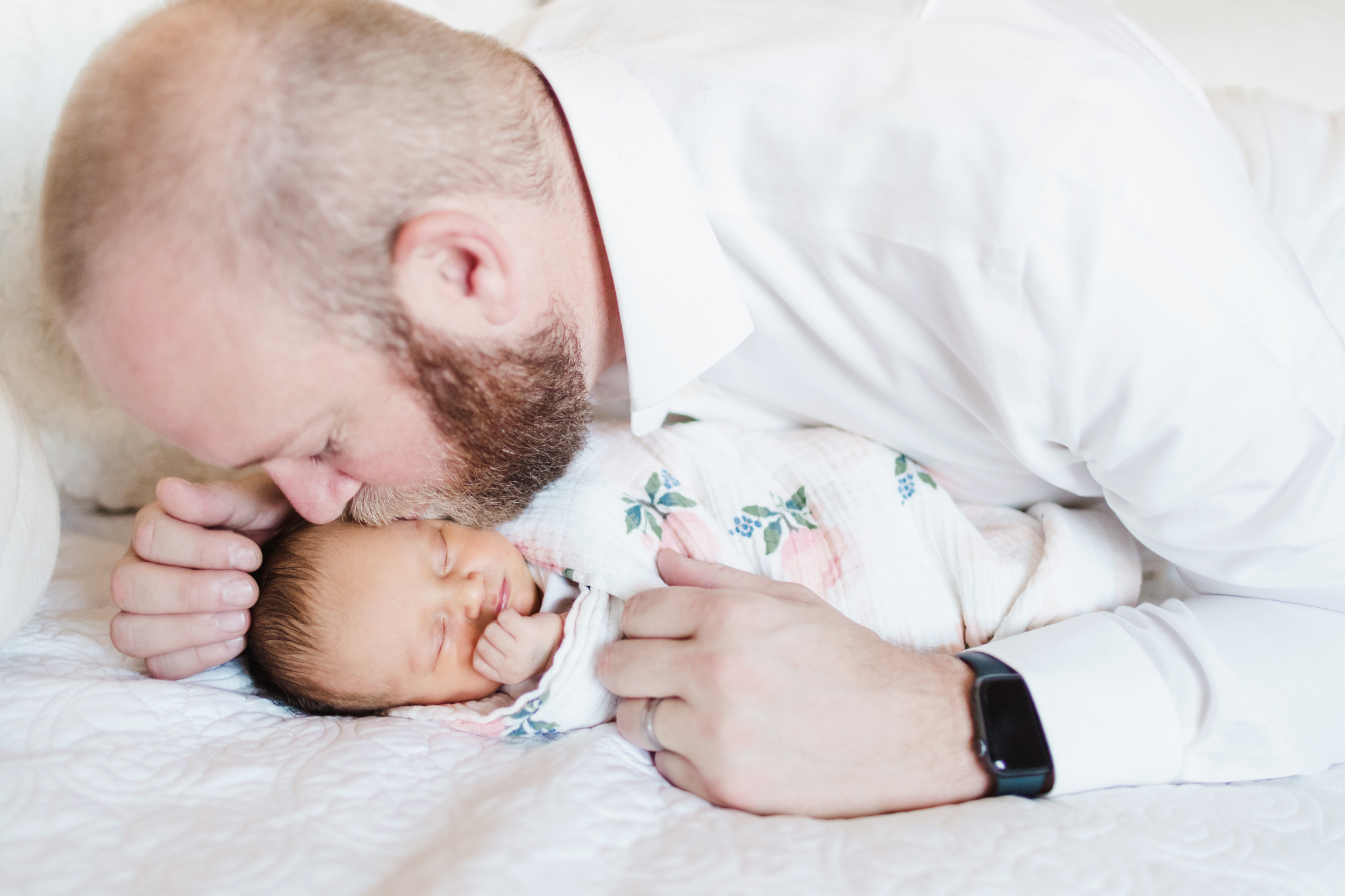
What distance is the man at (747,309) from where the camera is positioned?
0.72 metres

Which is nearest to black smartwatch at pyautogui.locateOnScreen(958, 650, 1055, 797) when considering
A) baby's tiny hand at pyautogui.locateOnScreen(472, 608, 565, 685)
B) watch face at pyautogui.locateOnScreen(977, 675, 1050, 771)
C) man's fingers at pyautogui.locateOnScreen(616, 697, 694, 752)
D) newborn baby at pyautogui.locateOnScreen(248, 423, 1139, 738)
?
watch face at pyautogui.locateOnScreen(977, 675, 1050, 771)

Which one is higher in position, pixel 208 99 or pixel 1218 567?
pixel 208 99

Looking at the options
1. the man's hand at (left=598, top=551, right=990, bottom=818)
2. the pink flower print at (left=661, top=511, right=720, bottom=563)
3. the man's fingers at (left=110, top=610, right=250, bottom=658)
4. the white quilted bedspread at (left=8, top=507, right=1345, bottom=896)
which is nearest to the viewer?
the white quilted bedspread at (left=8, top=507, right=1345, bottom=896)

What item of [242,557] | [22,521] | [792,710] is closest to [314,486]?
[242,557]

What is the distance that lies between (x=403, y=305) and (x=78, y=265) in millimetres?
253

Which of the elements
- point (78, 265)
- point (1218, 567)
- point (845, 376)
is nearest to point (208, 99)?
point (78, 265)

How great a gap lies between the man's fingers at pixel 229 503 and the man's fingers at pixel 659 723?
0.49 meters

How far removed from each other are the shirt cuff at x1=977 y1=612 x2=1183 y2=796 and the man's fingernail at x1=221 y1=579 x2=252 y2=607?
76 cm

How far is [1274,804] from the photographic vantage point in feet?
2.65

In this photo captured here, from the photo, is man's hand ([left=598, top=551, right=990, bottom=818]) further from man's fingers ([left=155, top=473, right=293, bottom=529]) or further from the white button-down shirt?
man's fingers ([left=155, top=473, right=293, bottom=529])

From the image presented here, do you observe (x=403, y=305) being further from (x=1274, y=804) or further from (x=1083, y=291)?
(x=1274, y=804)

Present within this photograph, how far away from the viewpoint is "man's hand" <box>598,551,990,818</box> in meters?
0.77

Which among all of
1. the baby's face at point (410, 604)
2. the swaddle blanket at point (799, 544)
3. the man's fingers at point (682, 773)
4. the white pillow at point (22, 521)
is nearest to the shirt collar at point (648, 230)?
the swaddle blanket at point (799, 544)

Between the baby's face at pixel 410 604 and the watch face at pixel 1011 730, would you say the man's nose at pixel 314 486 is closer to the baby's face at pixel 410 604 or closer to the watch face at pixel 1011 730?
the baby's face at pixel 410 604
